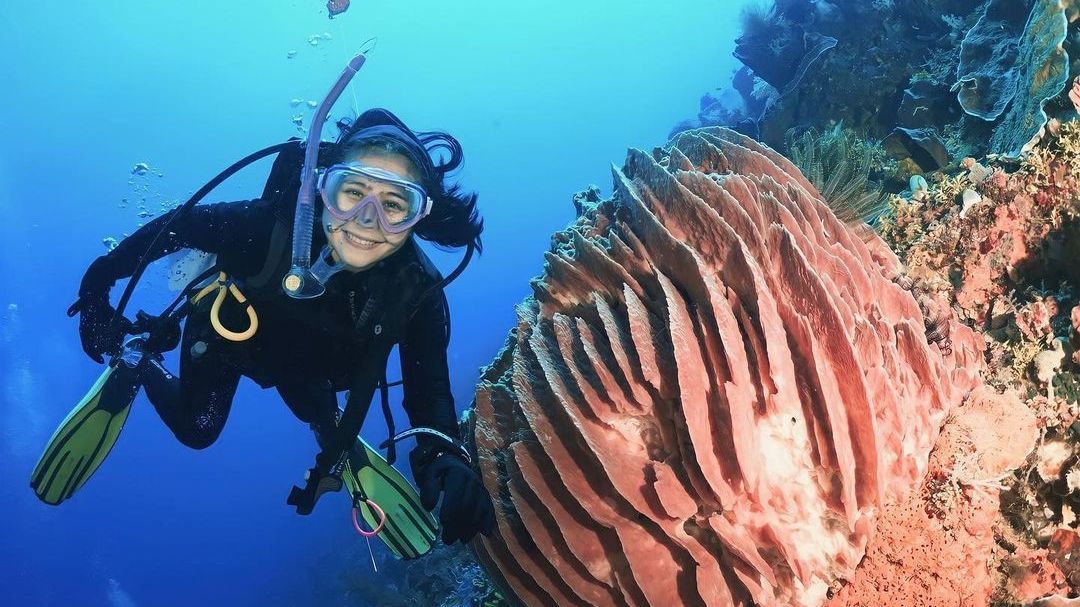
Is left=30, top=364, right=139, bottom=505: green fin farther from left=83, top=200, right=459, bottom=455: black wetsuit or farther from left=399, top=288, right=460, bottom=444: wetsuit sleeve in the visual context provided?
left=399, top=288, right=460, bottom=444: wetsuit sleeve

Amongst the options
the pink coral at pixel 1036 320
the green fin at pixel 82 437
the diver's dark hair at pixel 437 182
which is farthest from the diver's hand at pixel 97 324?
the pink coral at pixel 1036 320

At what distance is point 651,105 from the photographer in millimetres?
104062

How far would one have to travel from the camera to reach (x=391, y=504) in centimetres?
440

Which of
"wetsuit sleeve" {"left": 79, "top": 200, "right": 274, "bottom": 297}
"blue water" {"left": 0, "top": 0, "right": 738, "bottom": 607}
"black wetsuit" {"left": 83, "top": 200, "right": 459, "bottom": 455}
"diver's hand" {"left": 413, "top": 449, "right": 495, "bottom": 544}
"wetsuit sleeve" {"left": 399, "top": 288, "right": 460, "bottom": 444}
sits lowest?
"diver's hand" {"left": 413, "top": 449, "right": 495, "bottom": 544}

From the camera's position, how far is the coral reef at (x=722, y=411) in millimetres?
1870

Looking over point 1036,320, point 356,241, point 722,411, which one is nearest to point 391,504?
point 356,241

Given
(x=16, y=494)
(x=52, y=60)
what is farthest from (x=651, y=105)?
(x=16, y=494)

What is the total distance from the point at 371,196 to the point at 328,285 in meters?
0.75

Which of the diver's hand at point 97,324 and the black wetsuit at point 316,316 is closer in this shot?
the black wetsuit at point 316,316

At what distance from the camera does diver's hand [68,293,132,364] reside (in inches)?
146

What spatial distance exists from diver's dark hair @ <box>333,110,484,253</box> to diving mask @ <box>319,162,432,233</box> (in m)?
0.23

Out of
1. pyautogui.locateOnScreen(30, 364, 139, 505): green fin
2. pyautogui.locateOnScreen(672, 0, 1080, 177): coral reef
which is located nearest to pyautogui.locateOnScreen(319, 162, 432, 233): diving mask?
pyautogui.locateOnScreen(30, 364, 139, 505): green fin

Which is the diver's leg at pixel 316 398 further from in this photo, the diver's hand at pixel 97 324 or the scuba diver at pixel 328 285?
the diver's hand at pixel 97 324

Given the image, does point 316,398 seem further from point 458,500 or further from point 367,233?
point 458,500
